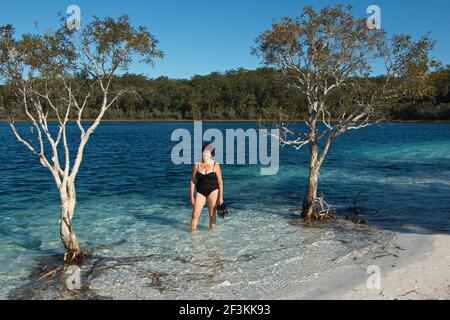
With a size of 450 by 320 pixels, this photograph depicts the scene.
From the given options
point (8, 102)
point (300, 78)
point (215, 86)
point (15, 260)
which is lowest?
point (15, 260)

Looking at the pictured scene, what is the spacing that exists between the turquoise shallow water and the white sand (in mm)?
670

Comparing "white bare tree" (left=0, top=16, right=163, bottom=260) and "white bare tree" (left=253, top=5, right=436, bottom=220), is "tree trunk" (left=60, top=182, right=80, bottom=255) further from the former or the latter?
"white bare tree" (left=253, top=5, right=436, bottom=220)

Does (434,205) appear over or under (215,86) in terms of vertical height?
under

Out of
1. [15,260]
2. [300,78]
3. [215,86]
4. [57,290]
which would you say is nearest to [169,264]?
[57,290]

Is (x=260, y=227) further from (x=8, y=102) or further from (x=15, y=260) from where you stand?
(x=8, y=102)

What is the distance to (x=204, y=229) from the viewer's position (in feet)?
50.2

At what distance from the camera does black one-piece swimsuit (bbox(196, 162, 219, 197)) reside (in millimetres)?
13352

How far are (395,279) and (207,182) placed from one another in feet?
21.0

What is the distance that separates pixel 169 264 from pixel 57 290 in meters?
3.07
